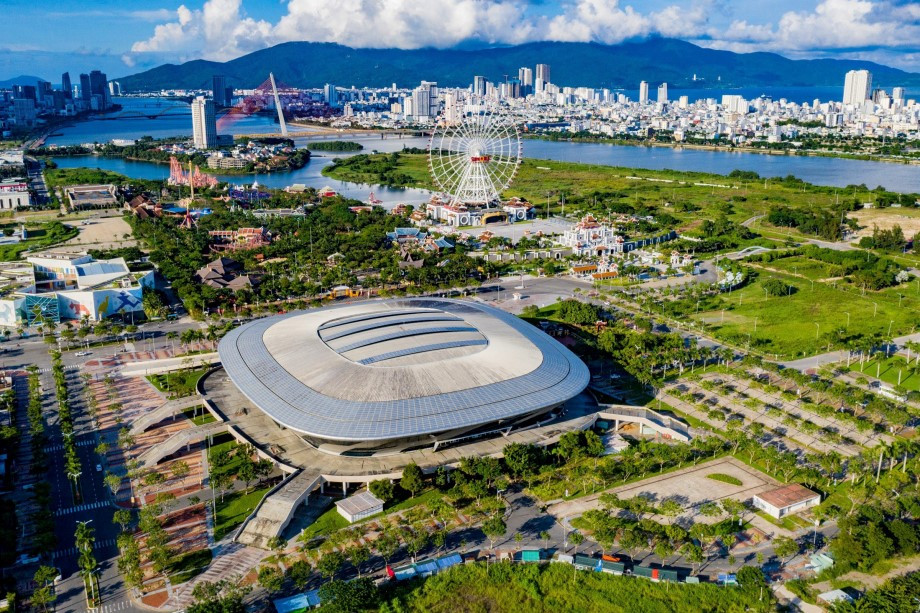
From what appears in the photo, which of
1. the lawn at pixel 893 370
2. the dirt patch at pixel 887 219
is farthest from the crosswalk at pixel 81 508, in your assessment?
the dirt patch at pixel 887 219

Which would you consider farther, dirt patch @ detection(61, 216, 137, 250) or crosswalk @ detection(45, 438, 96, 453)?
dirt patch @ detection(61, 216, 137, 250)

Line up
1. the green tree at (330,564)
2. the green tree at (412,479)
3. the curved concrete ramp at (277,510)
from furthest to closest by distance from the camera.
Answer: the green tree at (412,479) < the curved concrete ramp at (277,510) < the green tree at (330,564)

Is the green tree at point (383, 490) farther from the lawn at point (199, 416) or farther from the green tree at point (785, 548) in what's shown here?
the green tree at point (785, 548)

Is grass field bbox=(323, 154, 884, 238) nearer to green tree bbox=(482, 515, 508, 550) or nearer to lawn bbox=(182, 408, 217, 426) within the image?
lawn bbox=(182, 408, 217, 426)

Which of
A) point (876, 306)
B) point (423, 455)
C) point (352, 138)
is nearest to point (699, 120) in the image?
point (352, 138)

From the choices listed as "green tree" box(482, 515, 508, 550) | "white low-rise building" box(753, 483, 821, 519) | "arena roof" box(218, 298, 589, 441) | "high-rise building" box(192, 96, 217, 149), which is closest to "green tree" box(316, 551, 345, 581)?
"green tree" box(482, 515, 508, 550)

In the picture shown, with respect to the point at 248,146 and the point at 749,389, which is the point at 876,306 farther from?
the point at 248,146

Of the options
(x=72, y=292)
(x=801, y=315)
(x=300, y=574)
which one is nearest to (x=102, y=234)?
(x=72, y=292)
